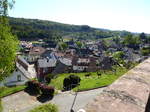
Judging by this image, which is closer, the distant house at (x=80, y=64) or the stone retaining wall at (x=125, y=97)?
the stone retaining wall at (x=125, y=97)

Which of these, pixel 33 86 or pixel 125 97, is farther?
pixel 33 86

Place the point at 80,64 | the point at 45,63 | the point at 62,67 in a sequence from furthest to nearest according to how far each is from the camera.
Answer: the point at 80,64, the point at 62,67, the point at 45,63

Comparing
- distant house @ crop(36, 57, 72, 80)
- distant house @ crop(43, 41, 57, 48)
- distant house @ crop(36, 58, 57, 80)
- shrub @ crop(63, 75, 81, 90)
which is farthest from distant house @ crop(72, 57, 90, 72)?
distant house @ crop(43, 41, 57, 48)

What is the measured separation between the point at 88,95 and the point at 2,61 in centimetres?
1507

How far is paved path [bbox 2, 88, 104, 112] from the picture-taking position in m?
25.1

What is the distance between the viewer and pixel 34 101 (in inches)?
1110

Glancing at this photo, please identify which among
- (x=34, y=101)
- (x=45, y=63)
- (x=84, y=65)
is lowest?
(x=84, y=65)

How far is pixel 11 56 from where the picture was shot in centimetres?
1673

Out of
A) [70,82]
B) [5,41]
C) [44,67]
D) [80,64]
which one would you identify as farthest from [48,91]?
[80,64]

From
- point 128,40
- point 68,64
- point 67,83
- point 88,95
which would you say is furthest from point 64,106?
point 128,40

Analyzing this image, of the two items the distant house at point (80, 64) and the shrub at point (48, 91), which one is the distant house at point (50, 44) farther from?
the shrub at point (48, 91)

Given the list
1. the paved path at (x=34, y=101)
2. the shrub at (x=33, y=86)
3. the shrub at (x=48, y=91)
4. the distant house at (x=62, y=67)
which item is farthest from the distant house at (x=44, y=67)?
the shrub at (x=48, y=91)

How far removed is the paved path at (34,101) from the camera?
25136mm

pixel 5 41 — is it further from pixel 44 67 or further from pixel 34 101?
pixel 44 67
